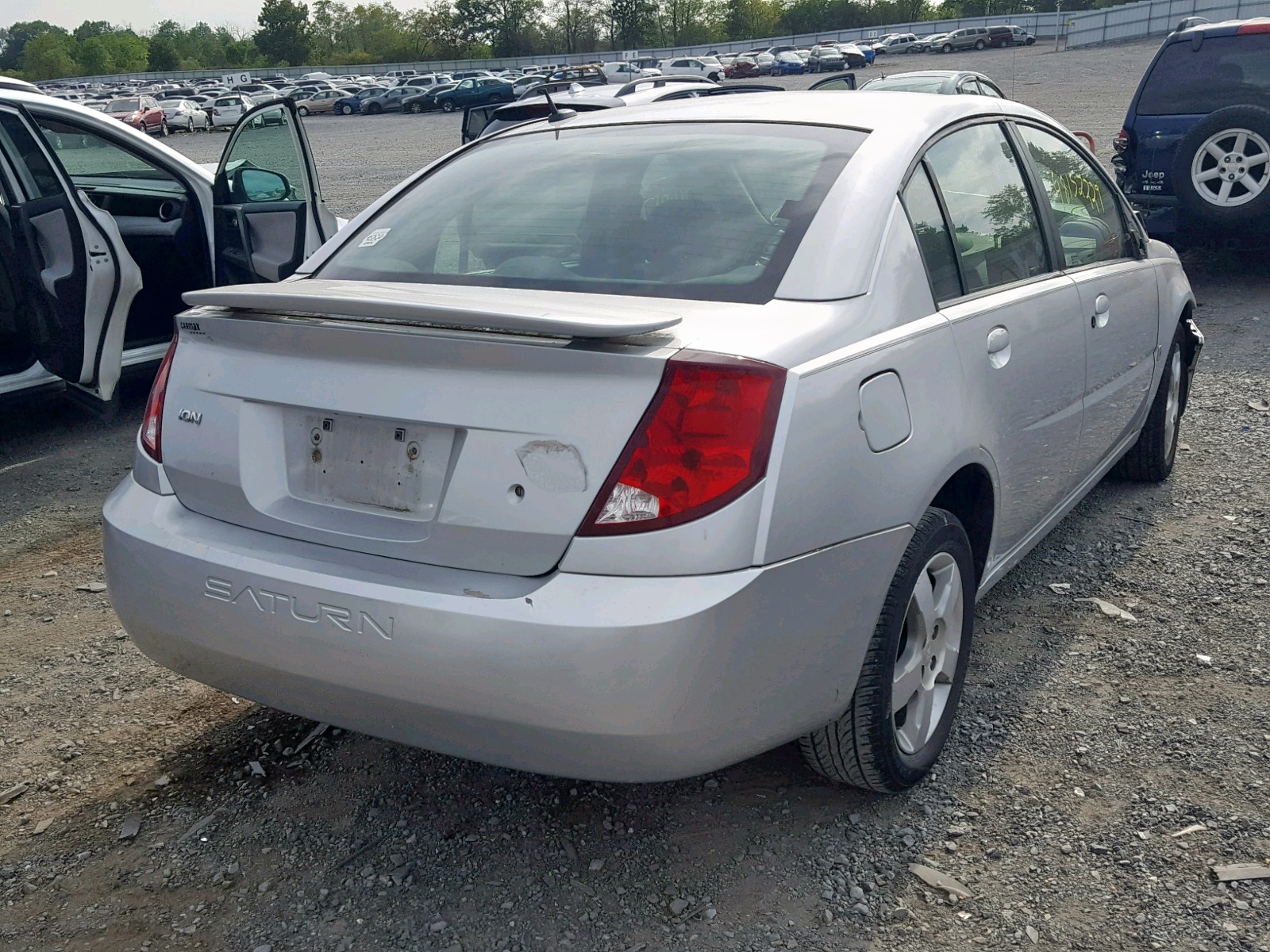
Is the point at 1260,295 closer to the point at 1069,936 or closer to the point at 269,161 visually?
the point at 269,161

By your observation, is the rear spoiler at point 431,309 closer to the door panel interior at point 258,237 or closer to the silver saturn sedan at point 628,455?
the silver saturn sedan at point 628,455

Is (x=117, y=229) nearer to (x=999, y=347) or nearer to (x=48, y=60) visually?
(x=999, y=347)

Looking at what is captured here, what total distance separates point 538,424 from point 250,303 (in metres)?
0.78

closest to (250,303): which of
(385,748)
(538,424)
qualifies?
(538,424)

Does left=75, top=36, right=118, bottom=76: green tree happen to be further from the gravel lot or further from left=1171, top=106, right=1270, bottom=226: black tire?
the gravel lot

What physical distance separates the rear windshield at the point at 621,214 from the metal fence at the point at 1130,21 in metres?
59.9

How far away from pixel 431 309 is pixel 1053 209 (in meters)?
2.23

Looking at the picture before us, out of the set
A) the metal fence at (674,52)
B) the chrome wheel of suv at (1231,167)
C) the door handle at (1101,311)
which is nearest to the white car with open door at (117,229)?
the door handle at (1101,311)

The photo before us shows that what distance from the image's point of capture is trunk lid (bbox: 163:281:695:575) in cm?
214

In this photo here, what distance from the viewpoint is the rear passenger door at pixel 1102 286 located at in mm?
3641

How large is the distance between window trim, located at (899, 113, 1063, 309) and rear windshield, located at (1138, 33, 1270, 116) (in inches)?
236

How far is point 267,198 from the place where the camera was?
19.8ft

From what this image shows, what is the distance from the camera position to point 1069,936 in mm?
2311

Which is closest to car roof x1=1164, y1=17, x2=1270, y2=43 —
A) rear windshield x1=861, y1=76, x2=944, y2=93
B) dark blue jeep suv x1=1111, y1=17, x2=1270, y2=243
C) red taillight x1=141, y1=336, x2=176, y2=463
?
dark blue jeep suv x1=1111, y1=17, x2=1270, y2=243
